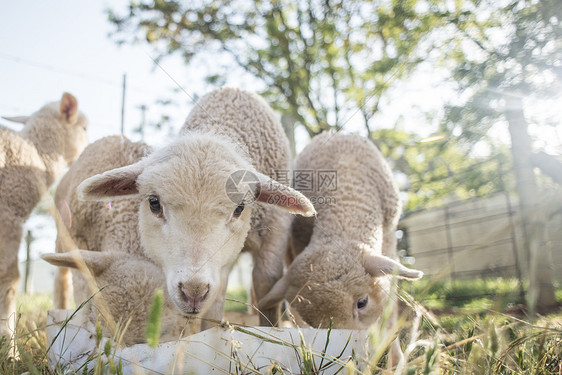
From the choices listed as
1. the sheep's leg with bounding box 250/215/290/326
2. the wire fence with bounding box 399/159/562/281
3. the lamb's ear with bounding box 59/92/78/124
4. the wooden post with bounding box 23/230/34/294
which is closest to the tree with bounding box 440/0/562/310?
the wire fence with bounding box 399/159/562/281

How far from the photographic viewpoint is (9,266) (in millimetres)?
3383

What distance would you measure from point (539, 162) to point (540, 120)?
129 centimetres

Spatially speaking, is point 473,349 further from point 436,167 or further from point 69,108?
point 436,167

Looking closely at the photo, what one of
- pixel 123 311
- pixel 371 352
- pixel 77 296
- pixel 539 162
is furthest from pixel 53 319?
pixel 539 162

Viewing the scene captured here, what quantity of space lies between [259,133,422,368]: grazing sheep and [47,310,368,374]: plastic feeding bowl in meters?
0.57

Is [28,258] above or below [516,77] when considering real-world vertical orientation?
below

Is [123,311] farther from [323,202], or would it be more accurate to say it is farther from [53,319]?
[323,202]

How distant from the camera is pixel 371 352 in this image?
1971 millimetres

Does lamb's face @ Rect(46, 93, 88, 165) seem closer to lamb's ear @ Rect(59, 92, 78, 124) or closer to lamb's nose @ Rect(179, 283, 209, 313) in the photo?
lamb's ear @ Rect(59, 92, 78, 124)

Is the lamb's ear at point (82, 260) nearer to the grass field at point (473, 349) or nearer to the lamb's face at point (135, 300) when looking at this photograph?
the lamb's face at point (135, 300)

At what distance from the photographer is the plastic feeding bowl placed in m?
1.81

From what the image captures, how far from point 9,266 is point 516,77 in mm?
5274

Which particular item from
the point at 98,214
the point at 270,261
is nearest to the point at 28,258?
the point at 98,214

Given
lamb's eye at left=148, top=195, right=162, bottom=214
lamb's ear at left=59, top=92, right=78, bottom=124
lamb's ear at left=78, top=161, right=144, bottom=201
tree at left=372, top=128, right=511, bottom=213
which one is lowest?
lamb's eye at left=148, top=195, right=162, bottom=214
